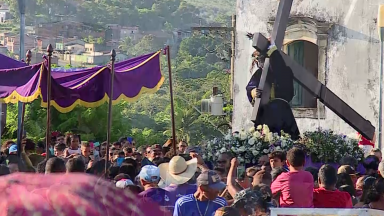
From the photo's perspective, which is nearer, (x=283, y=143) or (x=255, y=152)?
(x=255, y=152)

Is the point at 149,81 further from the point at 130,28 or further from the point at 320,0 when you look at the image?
the point at 130,28

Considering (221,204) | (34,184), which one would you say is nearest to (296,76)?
(221,204)

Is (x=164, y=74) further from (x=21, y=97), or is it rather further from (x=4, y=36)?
(x=4, y=36)

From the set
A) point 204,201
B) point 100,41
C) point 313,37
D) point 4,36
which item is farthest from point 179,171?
point 4,36

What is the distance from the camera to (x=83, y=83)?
12.6m

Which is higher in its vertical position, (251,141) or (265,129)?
(265,129)

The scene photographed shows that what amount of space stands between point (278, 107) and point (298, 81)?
888 millimetres

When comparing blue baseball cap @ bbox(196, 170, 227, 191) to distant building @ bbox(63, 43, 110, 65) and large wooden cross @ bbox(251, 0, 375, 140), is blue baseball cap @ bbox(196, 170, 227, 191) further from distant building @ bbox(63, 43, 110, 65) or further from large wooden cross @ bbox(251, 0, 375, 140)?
distant building @ bbox(63, 43, 110, 65)

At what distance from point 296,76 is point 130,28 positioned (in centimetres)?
3605

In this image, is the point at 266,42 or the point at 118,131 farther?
the point at 118,131

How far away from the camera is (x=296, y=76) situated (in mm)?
12242

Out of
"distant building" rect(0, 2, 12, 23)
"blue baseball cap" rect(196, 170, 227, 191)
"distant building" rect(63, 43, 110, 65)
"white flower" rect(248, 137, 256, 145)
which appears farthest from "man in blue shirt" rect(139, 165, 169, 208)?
"distant building" rect(0, 2, 12, 23)

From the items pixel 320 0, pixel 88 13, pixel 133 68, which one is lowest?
pixel 133 68

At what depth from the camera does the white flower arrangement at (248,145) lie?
402 inches
